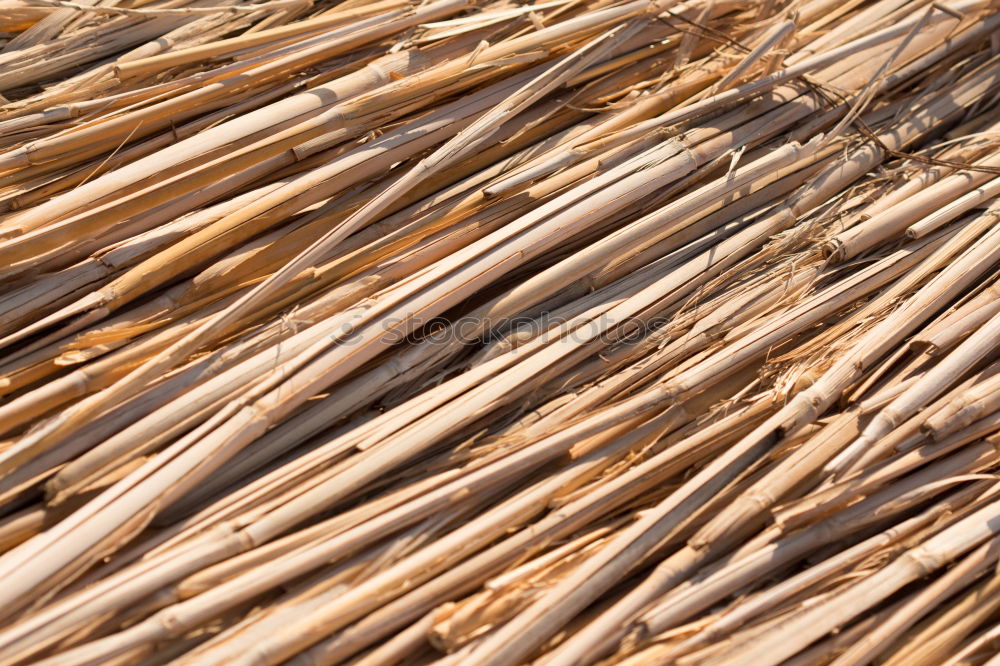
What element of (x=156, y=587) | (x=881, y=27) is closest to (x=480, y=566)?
(x=156, y=587)

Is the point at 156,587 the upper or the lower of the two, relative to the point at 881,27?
lower

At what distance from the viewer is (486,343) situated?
1.38 m

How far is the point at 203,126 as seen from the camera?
1.47 m

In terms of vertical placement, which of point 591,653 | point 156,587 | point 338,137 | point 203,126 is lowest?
point 591,653

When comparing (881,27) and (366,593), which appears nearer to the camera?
(366,593)

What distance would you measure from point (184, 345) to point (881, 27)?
4.61 feet

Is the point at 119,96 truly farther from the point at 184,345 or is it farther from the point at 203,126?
the point at 184,345

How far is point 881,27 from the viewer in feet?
5.98

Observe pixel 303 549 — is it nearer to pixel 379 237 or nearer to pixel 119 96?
pixel 379 237

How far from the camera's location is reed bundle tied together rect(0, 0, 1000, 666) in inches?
44.8

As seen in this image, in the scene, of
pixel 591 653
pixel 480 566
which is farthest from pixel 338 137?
pixel 591 653

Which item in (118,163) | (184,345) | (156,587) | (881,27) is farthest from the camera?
(881,27)

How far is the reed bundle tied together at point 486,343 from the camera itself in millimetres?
1137

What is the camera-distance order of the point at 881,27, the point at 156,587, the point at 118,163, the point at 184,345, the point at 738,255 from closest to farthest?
the point at 156,587 < the point at 184,345 < the point at 118,163 < the point at 738,255 < the point at 881,27
